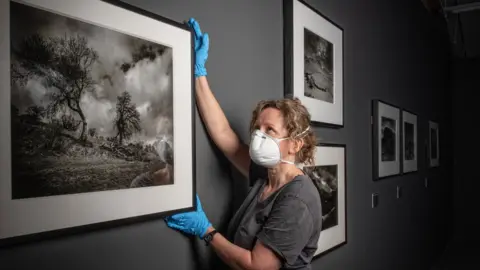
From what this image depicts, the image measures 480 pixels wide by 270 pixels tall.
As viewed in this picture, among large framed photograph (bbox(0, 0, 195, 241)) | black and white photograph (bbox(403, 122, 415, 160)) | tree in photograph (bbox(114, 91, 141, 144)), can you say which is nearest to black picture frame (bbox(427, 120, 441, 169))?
black and white photograph (bbox(403, 122, 415, 160))

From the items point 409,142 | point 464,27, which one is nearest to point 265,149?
point 409,142

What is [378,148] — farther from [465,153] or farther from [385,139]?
[465,153]

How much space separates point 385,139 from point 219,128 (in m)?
1.96

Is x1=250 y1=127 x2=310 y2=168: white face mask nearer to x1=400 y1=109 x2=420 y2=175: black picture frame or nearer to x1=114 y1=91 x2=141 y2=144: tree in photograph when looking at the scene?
x1=114 y1=91 x2=141 y2=144: tree in photograph

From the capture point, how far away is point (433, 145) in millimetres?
4520

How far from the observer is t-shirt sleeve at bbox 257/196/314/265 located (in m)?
1.24

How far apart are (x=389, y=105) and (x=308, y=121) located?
1.89 meters

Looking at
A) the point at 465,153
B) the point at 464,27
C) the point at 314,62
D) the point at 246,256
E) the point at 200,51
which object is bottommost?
the point at 246,256

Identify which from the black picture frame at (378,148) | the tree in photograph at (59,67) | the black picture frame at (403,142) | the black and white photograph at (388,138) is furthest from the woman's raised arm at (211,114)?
the black picture frame at (403,142)

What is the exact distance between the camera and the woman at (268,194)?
1253 millimetres

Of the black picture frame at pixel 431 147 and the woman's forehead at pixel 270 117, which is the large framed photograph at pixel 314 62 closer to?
the woman's forehead at pixel 270 117

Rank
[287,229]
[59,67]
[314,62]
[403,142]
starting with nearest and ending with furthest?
[59,67]
[287,229]
[314,62]
[403,142]

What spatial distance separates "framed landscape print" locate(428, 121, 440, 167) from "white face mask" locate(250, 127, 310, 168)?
138 inches

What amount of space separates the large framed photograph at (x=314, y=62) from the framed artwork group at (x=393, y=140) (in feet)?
2.14
